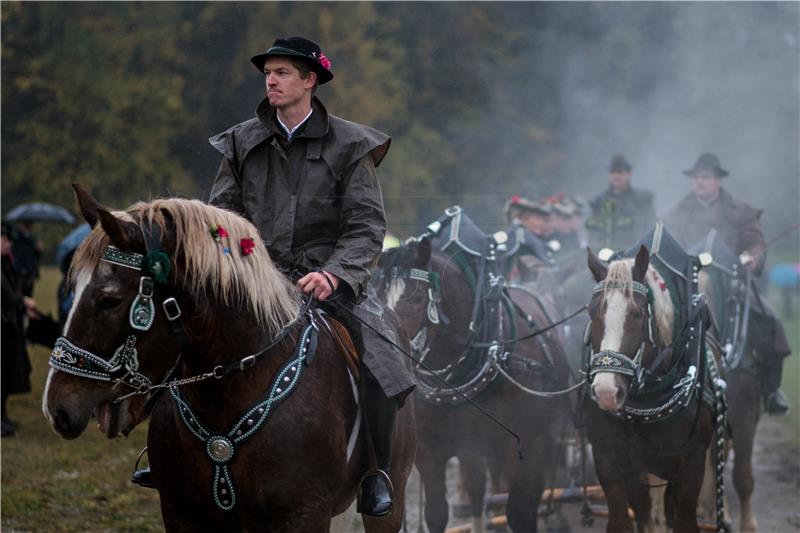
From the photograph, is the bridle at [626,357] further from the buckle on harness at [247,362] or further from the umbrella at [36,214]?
the umbrella at [36,214]

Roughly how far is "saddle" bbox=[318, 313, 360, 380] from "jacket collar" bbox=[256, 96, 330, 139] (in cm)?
70

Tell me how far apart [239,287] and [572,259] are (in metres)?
7.14

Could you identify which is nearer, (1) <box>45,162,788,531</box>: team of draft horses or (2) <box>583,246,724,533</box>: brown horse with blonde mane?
(1) <box>45,162,788,531</box>: team of draft horses

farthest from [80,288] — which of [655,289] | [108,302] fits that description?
[655,289]

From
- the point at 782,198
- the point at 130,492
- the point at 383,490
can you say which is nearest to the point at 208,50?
the point at 782,198

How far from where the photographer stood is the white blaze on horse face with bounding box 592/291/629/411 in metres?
5.77

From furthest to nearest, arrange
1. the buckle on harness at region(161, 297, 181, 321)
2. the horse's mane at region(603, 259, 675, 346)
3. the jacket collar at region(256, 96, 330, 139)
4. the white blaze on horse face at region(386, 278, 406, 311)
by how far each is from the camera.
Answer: the white blaze on horse face at region(386, 278, 406, 311) < the horse's mane at region(603, 259, 675, 346) < the jacket collar at region(256, 96, 330, 139) < the buckle on harness at region(161, 297, 181, 321)

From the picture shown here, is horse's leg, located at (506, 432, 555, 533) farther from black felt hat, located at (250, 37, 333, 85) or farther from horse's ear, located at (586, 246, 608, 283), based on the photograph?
black felt hat, located at (250, 37, 333, 85)

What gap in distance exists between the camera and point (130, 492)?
28.6ft

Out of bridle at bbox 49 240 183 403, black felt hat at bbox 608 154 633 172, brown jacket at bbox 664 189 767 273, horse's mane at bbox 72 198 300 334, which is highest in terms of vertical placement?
black felt hat at bbox 608 154 633 172

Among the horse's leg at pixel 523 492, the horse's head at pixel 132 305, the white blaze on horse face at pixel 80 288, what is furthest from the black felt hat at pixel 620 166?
the white blaze on horse face at pixel 80 288

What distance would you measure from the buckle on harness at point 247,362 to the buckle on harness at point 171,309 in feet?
1.04

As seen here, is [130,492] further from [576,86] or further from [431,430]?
[576,86]

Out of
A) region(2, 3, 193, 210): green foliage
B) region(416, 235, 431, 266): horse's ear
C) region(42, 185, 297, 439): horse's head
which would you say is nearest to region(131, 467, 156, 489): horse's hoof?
region(42, 185, 297, 439): horse's head
